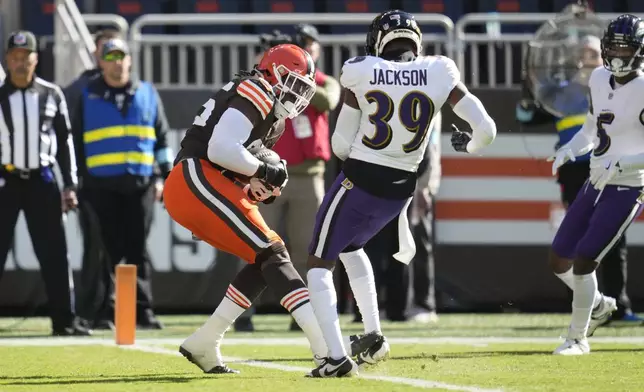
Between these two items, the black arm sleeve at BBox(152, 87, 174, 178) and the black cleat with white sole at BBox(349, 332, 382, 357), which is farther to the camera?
the black arm sleeve at BBox(152, 87, 174, 178)

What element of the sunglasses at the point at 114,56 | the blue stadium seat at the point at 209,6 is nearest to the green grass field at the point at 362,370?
the sunglasses at the point at 114,56

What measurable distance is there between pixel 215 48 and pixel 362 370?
17.1 ft

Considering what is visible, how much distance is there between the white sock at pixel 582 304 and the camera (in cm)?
820

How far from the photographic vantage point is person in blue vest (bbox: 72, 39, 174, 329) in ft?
34.9

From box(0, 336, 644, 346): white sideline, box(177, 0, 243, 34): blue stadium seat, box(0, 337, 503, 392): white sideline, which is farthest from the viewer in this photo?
box(177, 0, 243, 34): blue stadium seat

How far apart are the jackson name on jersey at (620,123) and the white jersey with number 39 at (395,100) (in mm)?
1536

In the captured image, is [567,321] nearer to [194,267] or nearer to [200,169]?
[194,267]

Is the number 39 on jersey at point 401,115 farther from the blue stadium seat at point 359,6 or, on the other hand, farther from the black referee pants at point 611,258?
the blue stadium seat at point 359,6

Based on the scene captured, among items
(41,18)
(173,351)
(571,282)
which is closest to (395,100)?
(571,282)

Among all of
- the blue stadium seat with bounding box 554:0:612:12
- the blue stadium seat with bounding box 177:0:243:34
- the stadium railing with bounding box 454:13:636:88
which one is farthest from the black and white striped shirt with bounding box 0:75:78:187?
the blue stadium seat with bounding box 554:0:612:12

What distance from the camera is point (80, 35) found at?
1176 centimetres

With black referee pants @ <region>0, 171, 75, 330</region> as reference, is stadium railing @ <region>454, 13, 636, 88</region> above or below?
above

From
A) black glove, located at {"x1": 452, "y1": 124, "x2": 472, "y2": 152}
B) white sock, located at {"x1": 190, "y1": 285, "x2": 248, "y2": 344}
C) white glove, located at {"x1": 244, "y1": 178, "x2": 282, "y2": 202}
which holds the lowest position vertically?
white sock, located at {"x1": 190, "y1": 285, "x2": 248, "y2": 344}

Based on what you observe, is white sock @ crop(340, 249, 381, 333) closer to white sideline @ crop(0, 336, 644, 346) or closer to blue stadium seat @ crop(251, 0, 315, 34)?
white sideline @ crop(0, 336, 644, 346)
